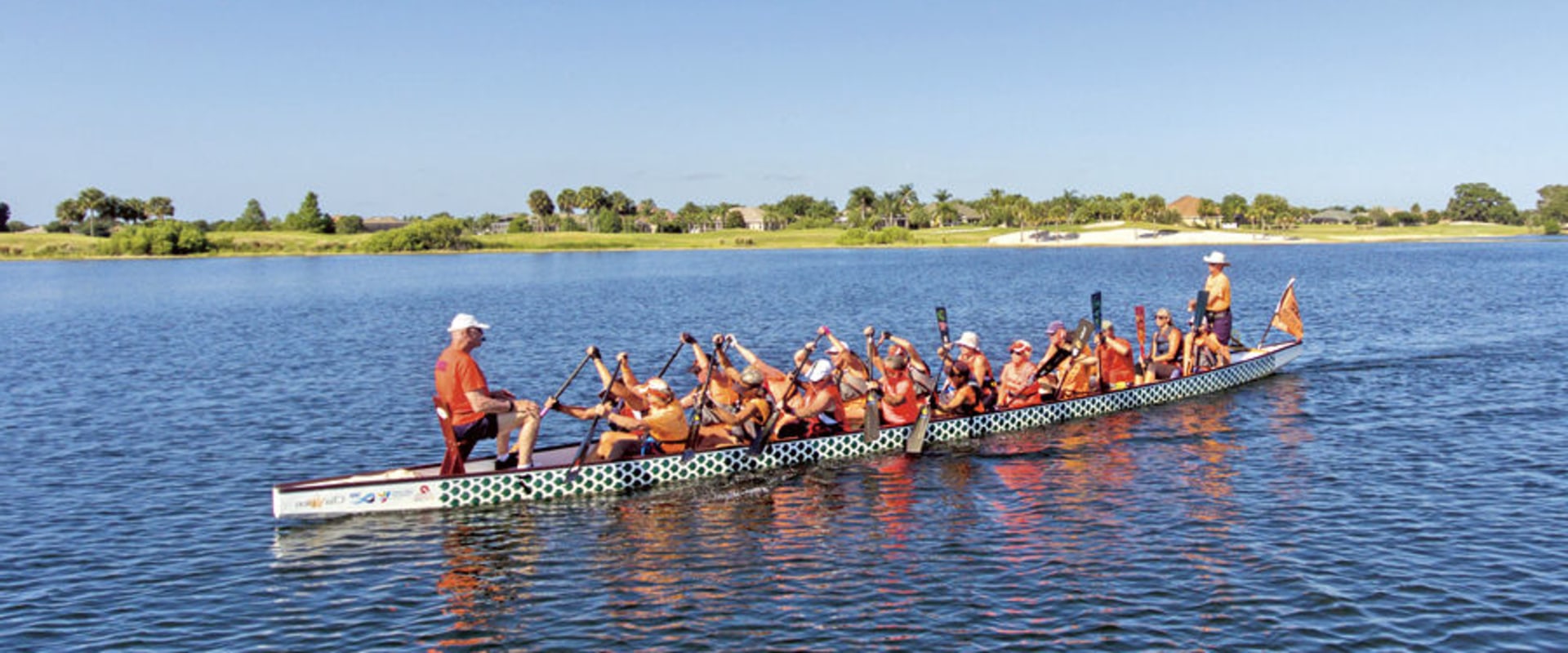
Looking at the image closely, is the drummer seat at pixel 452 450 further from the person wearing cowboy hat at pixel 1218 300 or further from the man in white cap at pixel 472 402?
the person wearing cowboy hat at pixel 1218 300

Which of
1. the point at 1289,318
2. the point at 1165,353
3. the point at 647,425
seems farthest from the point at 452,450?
the point at 1289,318

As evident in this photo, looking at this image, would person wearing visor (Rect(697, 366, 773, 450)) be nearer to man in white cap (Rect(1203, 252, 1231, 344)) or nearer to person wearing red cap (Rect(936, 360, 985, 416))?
person wearing red cap (Rect(936, 360, 985, 416))

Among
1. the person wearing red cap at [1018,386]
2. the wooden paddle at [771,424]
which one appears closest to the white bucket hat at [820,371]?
the wooden paddle at [771,424]

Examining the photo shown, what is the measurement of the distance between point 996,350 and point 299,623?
26.9 meters

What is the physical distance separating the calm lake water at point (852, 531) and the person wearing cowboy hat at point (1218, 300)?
1.65m

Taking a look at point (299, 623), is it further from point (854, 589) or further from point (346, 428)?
point (346, 428)

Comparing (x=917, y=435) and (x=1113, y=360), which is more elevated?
(x=1113, y=360)

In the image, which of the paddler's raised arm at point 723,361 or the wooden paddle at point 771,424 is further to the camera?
the paddler's raised arm at point 723,361

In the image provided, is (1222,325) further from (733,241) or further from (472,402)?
(733,241)

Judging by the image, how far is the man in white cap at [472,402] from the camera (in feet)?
51.0

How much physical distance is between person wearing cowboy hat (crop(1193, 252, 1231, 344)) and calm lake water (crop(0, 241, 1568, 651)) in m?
1.65

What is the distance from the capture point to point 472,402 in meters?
15.6

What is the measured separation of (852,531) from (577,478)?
4382 mm

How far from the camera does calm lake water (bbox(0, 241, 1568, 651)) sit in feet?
39.9
